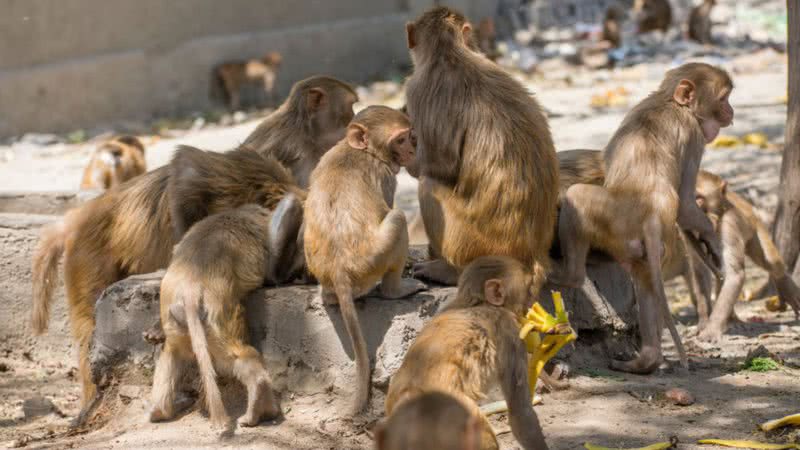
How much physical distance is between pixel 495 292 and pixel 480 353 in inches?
14.6

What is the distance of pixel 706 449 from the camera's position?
525 cm

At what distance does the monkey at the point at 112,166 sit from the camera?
10.8 metres

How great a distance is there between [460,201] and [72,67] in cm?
1081

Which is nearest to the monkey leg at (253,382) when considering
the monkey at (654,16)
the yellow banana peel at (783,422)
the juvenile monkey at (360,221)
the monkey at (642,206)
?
the juvenile monkey at (360,221)

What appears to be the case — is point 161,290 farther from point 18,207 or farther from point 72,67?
point 72,67

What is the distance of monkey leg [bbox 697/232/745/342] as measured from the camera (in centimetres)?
820

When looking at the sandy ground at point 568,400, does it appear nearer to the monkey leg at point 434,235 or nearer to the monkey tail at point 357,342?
the monkey tail at point 357,342

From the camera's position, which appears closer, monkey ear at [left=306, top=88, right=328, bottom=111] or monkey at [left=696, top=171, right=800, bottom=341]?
monkey ear at [left=306, top=88, right=328, bottom=111]

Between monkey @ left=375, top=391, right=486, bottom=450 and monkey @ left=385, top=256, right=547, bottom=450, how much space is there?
63 centimetres

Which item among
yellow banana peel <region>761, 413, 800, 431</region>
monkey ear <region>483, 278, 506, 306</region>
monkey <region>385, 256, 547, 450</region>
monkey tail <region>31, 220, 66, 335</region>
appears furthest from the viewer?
monkey tail <region>31, 220, 66, 335</region>

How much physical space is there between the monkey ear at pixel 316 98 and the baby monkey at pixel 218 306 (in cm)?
110

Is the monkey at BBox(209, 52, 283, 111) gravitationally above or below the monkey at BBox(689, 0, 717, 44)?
→ above

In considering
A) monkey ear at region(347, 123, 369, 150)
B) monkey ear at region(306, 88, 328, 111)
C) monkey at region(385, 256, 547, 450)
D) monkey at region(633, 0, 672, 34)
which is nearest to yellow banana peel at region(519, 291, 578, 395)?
monkey at region(385, 256, 547, 450)

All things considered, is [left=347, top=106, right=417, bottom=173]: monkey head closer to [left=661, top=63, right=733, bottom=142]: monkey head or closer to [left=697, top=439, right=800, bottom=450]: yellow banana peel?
[left=661, top=63, right=733, bottom=142]: monkey head
